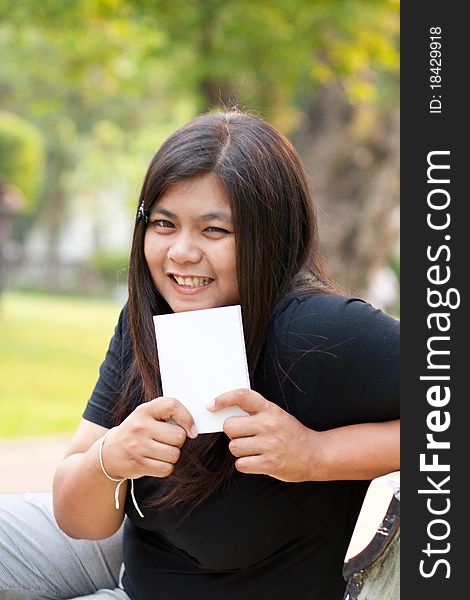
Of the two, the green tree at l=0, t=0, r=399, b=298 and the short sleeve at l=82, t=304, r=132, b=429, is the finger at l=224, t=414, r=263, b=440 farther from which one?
the green tree at l=0, t=0, r=399, b=298

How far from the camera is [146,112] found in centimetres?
2541

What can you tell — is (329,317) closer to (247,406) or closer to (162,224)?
(247,406)

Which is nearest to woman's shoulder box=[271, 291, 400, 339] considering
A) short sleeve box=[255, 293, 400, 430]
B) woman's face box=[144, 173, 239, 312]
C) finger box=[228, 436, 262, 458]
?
short sleeve box=[255, 293, 400, 430]

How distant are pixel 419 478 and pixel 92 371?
28.1 ft

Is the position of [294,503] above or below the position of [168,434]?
below

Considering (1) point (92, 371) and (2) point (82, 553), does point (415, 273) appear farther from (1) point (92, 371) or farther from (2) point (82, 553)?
(1) point (92, 371)

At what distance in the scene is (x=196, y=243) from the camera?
1.78 meters

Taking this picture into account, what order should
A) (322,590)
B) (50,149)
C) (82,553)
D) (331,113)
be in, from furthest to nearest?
(50,149) → (331,113) → (82,553) → (322,590)

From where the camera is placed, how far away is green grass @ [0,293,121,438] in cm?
732

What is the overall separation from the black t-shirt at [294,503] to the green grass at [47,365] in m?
5.02

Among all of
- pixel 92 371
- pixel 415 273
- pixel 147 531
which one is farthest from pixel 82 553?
pixel 92 371

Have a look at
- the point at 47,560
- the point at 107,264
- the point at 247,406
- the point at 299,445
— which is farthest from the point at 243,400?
the point at 107,264

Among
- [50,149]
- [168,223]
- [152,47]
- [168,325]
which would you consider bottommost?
[168,325]

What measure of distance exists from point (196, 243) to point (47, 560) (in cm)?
74
